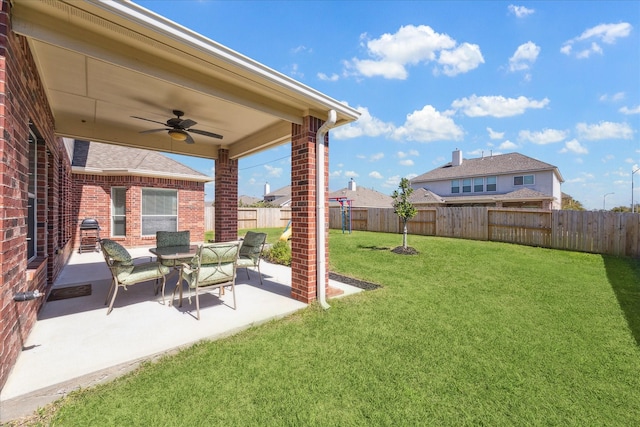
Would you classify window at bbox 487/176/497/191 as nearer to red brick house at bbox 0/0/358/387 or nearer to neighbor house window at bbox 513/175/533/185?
neighbor house window at bbox 513/175/533/185

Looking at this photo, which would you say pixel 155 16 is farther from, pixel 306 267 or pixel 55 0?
pixel 306 267

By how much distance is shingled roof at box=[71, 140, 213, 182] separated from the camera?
9359 mm

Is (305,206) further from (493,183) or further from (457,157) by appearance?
(457,157)

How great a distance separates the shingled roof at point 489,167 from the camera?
20400 mm

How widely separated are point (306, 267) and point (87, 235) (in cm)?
944

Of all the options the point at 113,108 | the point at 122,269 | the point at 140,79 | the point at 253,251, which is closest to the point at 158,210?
the point at 113,108

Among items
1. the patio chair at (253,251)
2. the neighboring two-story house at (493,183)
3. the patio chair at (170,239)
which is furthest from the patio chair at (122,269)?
the neighboring two-story house at (493,183)

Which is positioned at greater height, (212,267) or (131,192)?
(131,192)

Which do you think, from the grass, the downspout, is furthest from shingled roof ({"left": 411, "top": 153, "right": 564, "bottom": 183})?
the downspout

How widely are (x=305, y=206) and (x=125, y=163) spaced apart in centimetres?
924

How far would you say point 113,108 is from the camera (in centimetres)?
454

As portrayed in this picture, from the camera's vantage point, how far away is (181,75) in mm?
3107

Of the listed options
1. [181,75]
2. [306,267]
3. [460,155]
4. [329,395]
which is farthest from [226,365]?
[460,155]

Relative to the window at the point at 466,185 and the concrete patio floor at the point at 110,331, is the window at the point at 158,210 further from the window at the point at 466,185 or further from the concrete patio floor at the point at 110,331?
the window at the point at 466,185
